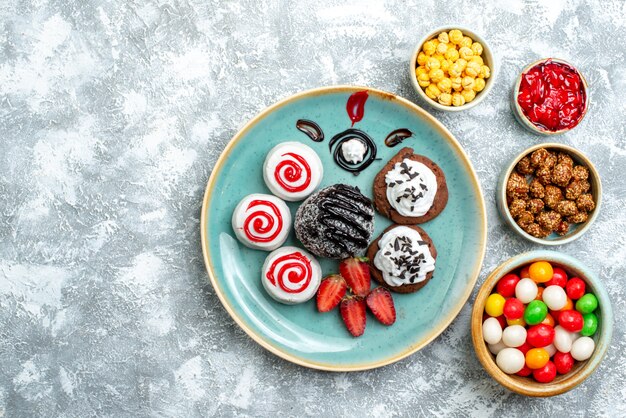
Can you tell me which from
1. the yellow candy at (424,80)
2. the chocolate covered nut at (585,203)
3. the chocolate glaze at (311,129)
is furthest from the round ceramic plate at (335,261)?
the chocolate covered nut at (585,203)

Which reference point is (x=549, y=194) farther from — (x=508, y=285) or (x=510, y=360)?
(x=510, y=360)

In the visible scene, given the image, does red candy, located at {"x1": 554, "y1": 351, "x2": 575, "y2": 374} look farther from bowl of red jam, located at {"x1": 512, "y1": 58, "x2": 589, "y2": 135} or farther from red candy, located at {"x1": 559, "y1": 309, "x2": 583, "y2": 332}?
bowl of red jam, located at {"x1": 512, "y1": 58, "x2": 589, "y2": 135}

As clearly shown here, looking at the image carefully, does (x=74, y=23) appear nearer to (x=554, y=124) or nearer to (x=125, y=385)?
(x=125, y=385)

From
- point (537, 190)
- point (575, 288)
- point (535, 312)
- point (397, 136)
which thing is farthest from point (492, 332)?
point (397, 136)

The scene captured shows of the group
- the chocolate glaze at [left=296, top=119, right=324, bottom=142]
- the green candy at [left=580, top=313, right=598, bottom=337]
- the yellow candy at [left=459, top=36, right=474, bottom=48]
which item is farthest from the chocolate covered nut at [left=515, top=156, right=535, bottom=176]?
the chocolate glaze at [left=296, top=119, right=324, bottom=142]

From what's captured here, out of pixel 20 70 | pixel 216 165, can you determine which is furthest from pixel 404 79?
pixel 20 70

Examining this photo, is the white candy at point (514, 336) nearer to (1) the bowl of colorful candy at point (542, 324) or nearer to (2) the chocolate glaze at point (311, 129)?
(1) the bowl of colorful candy at point (542, 324)
